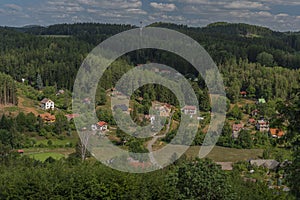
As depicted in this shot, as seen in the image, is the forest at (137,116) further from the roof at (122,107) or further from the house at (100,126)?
the house at (100,126)

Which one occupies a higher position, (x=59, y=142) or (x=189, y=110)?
(x=189, y=110)

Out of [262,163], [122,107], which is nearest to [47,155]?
[122,107]

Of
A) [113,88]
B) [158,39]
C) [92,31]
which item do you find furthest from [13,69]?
[92,31]

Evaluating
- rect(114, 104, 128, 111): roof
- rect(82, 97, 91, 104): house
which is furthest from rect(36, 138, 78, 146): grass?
rect(82, 97, 91, 104): house

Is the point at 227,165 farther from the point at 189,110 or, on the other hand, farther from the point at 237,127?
the point at 189,110

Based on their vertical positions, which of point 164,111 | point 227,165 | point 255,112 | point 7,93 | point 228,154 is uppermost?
point 7,93

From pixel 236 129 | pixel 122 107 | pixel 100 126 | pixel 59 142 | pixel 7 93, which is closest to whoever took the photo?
pixel 59 142

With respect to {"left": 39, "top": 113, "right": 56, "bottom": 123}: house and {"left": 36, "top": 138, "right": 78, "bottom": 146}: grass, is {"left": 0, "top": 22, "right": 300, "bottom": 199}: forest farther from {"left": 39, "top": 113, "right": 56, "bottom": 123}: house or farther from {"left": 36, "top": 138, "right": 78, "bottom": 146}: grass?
{"left": 39, "top": 113, "right": 56, "bottom": 123}: house
